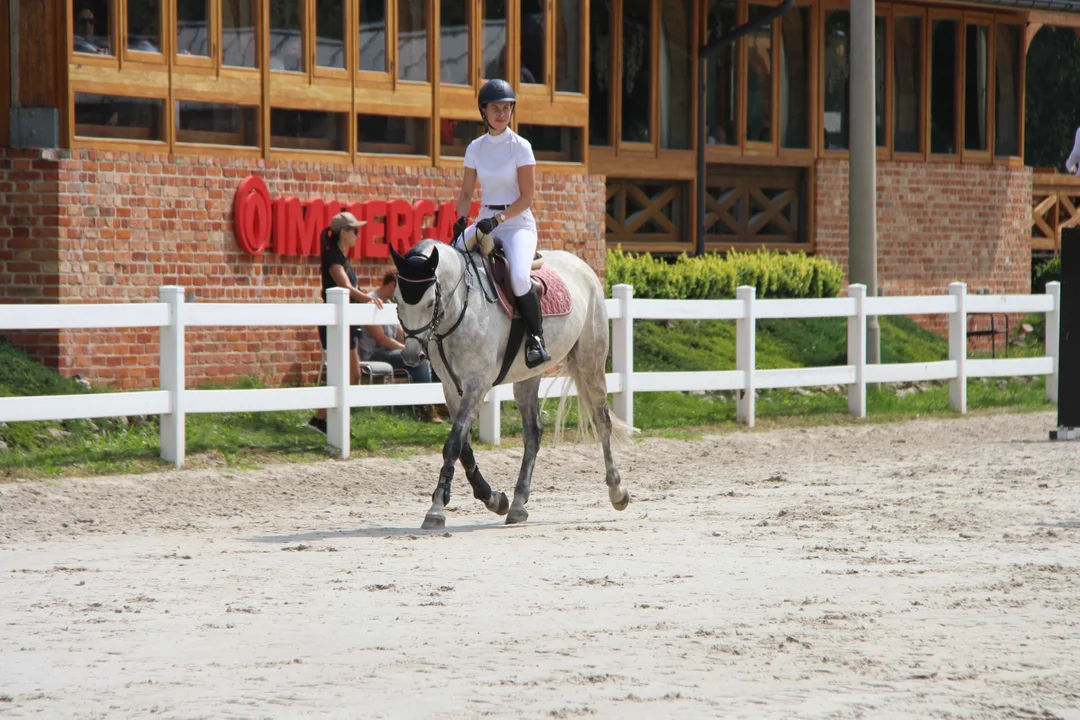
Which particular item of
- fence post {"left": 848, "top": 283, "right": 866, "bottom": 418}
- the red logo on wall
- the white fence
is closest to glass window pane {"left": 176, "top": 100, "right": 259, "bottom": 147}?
the red logo on wall

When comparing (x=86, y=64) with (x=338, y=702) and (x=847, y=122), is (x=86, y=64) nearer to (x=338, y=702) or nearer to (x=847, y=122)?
(x=338, y=702)

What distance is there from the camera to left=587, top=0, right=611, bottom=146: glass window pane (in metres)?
23.0

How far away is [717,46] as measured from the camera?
921 inches

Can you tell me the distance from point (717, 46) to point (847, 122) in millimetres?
3444

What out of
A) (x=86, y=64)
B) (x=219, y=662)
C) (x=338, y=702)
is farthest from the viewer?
(x=86, y=64)

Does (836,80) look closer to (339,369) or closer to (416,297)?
(339,369)

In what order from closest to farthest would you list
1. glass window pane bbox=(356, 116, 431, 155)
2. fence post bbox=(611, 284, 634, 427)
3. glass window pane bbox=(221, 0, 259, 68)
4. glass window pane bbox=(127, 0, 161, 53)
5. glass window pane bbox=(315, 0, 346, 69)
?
glass window pane bbox=(127, 0, 161, 53) → fence post bbox=(611, 284, 634, 427) → glass window pane bbox=(221, 0, 259, 68) → glass window pane bbox=(315, 0, 346, 69) → glass window pane bbox=(356, 116, 431, 155)

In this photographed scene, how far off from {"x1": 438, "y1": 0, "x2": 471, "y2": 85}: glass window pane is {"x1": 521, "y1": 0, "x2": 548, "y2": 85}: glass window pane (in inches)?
42.4

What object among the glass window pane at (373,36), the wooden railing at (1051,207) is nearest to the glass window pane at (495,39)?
the glass window pane at (373,36)

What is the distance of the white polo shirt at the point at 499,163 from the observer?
1066 cm

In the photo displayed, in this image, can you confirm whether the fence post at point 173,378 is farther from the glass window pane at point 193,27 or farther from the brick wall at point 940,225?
the brick wall at point 940,225

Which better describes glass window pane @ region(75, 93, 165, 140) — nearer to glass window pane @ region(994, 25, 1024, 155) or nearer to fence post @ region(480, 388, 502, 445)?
fence post @ region(480, 388, 502, 445)

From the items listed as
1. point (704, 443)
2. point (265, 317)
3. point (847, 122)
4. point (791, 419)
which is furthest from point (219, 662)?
point (847, 122)

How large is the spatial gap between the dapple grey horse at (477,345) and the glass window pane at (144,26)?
18.4ft
